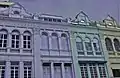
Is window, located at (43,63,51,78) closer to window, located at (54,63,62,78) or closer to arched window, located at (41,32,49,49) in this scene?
window, located at (54,63,62,78)

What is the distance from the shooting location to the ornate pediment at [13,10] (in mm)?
15984

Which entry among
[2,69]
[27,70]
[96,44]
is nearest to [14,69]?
[2,69]

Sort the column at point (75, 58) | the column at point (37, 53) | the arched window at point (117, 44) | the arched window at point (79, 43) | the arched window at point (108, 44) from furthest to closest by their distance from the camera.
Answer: the arched window at point (117, 44) → the arched window at point (108, 44) → the arched window at point (79, 43) → the column at point (75, 58) → the column at point (37, 53)

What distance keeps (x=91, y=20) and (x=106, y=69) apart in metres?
5.74

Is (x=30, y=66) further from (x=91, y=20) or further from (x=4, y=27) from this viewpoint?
(x=91, y=20)

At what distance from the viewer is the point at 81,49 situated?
17422mm

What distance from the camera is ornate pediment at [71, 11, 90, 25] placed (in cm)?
1855

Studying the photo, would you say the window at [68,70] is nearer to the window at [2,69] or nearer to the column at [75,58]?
the column at [75,58]

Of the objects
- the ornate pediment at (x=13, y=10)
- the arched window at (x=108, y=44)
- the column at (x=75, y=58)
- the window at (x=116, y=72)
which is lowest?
the window at (x=116, y=72)

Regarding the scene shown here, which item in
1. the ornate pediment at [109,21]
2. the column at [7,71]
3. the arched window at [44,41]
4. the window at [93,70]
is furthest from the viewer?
the ornate pediment at [109,21]

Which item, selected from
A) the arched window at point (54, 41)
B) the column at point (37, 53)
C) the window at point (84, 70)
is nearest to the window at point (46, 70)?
the column at point (37, 53)

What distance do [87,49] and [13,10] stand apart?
823 cm

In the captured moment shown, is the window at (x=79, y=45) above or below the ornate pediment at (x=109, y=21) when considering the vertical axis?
below

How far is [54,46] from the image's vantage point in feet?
54.4
